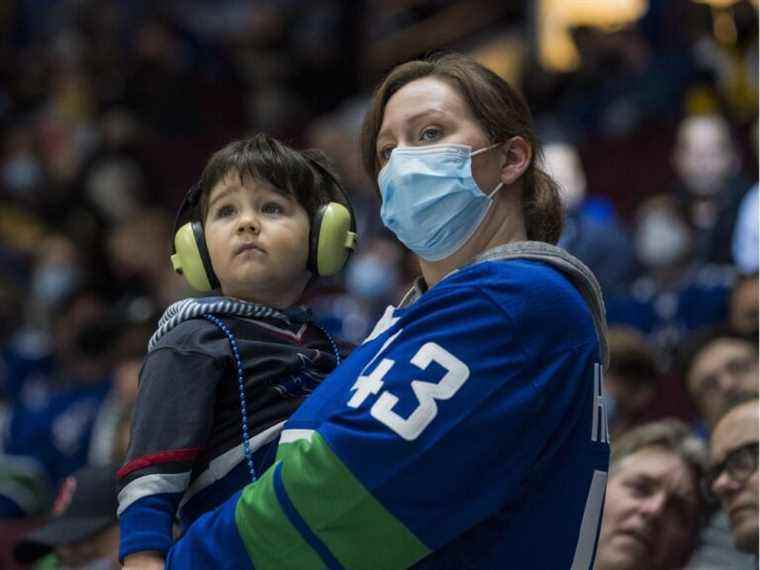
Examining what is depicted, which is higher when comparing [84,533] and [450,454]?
[450,454]

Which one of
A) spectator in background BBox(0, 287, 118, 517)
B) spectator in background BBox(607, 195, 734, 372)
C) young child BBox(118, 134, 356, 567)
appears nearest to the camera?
young child BBox(118, 134, 356, 567)

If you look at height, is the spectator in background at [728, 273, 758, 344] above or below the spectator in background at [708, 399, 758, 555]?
below

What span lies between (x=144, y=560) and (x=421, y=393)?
0.50 meters

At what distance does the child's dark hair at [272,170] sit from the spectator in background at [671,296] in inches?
135

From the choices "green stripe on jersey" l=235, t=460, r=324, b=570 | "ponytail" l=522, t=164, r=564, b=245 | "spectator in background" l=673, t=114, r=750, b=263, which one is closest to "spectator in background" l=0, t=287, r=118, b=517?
"spectator in background" l=673, t=114, r=750, b=263

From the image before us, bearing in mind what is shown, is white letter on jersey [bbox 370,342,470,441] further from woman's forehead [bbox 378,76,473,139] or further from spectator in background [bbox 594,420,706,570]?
spectator in background [bbox 594,420,706,570]

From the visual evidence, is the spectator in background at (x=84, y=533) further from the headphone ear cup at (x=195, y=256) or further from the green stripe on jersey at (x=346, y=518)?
the green stripe on jersey at (x=346, y=518)

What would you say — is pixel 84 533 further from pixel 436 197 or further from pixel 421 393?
pixel 421 393

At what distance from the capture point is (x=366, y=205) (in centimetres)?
859

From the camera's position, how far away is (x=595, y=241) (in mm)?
6594

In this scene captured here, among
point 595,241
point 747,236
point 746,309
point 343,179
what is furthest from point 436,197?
point 595,241

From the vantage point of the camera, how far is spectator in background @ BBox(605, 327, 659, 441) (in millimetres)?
5129

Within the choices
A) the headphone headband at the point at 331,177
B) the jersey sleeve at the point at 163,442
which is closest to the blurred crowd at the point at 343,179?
the headphone headband at the point at 331,177

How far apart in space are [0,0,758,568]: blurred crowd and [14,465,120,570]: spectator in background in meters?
0.04
